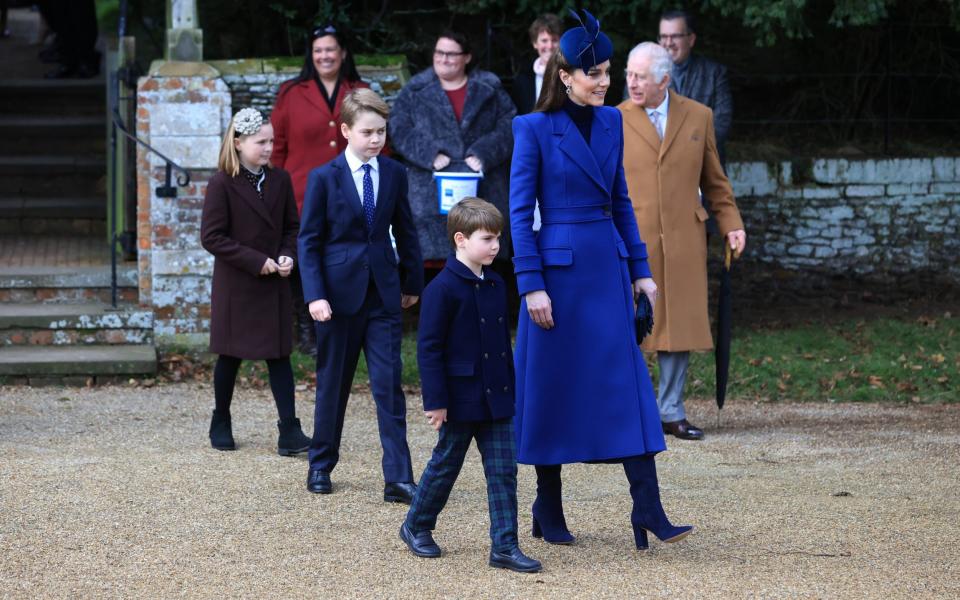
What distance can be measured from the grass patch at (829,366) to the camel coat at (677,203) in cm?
138

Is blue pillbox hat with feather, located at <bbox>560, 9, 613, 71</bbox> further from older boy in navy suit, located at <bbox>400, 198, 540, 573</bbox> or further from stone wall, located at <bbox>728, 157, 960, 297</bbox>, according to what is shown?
stone wall, located at <bbox>728, 157, 960, 297</bbox>

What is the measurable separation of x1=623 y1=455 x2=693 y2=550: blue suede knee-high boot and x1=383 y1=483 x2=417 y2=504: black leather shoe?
1.09 m

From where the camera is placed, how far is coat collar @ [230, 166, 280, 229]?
6.92 m

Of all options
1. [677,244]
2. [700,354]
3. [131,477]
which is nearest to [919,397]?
[700,354]

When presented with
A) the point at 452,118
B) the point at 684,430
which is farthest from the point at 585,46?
the point at 452,118

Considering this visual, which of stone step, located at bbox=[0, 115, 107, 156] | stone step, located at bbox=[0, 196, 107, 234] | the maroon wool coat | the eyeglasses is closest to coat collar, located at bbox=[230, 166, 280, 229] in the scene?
the maroon wool coat

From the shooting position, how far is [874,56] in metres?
12.4

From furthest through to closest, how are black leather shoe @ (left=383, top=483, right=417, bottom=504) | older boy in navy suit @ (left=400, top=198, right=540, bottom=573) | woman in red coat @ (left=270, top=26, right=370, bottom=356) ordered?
woman in red coat @ (left=270, top=26, right=370, bottom=356)
black leather shoe @ (left=383, top=483, right=417, bottom=504)
older boy in navy suit @ (left=400, top=198, right=540, bottom=573)

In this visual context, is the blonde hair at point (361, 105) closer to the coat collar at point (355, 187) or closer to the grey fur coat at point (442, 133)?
Answer: the coat collar at point (355, 187)

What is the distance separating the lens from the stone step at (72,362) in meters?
8.67

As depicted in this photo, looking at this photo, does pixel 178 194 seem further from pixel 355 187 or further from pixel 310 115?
pixel 355 187

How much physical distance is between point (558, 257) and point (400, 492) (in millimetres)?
1348

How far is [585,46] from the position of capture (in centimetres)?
504

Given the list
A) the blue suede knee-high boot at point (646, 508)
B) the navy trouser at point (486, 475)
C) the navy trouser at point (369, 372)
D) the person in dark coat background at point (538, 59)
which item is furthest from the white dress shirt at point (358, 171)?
the person in dark coat background at point (538, 59)
